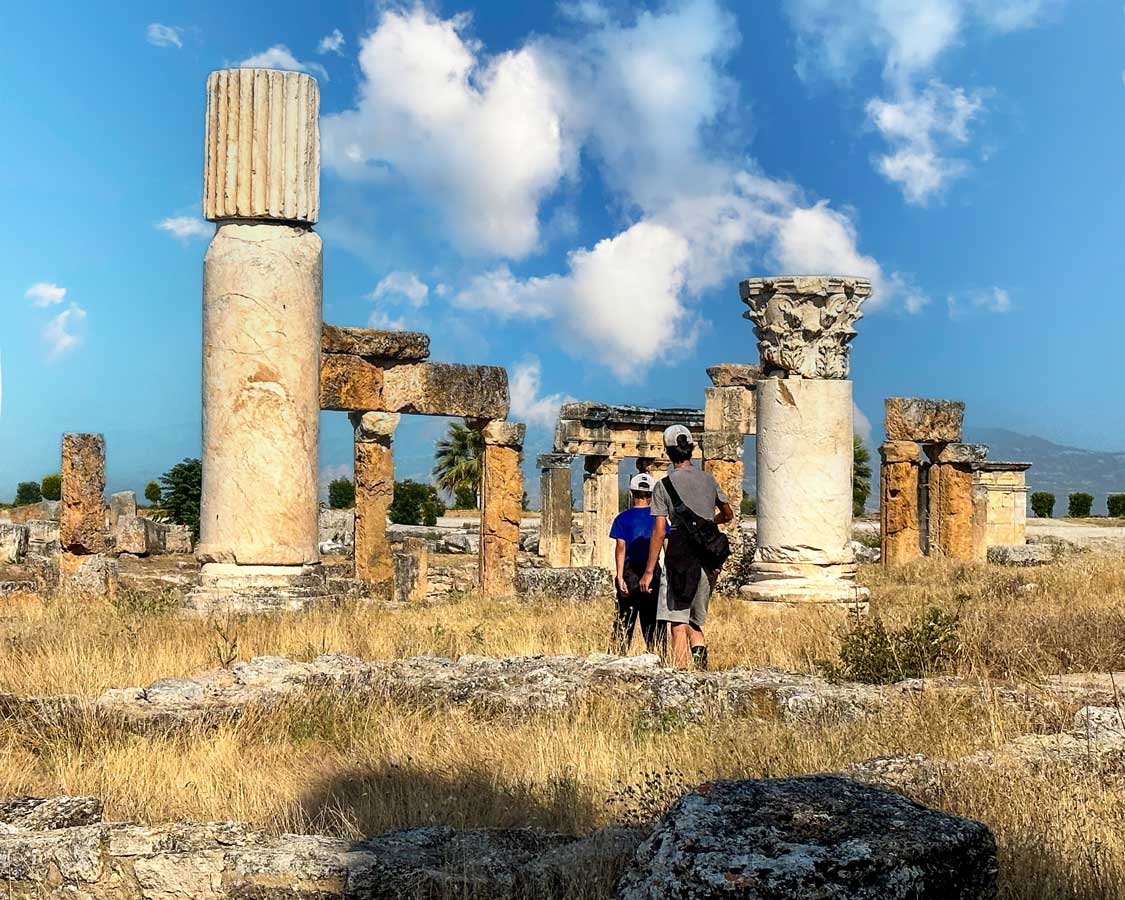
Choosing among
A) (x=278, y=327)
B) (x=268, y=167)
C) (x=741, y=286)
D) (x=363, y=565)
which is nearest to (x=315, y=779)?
(x=278, y=327)

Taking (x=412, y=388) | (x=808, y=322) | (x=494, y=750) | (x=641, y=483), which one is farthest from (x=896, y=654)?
(x=412, y=388)

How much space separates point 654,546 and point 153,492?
42141 millimetres

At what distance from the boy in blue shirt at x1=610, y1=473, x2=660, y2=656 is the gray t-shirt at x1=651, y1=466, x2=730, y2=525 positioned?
483 mm

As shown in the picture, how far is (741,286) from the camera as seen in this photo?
16391 mm

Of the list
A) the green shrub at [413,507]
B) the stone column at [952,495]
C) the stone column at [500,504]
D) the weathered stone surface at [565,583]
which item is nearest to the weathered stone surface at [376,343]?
the stone column at [500,504]

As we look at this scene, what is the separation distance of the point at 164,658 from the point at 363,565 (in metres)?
9.35

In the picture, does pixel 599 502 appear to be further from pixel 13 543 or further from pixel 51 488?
pixel 51 488

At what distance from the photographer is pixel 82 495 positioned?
20.0m

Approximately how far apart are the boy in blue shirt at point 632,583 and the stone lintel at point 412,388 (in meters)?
8.18

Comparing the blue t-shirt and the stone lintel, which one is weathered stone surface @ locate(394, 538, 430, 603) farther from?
the blue t-shirt

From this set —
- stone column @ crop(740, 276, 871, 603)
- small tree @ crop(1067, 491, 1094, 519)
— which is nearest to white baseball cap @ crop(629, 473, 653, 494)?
stone column @ crop(740, 276, 871, 603)

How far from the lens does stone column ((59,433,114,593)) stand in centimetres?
1970

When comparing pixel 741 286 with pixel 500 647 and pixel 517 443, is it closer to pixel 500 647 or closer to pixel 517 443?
pixel 517 443

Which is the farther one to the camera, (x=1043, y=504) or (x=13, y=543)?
(x=1043, y=504)
